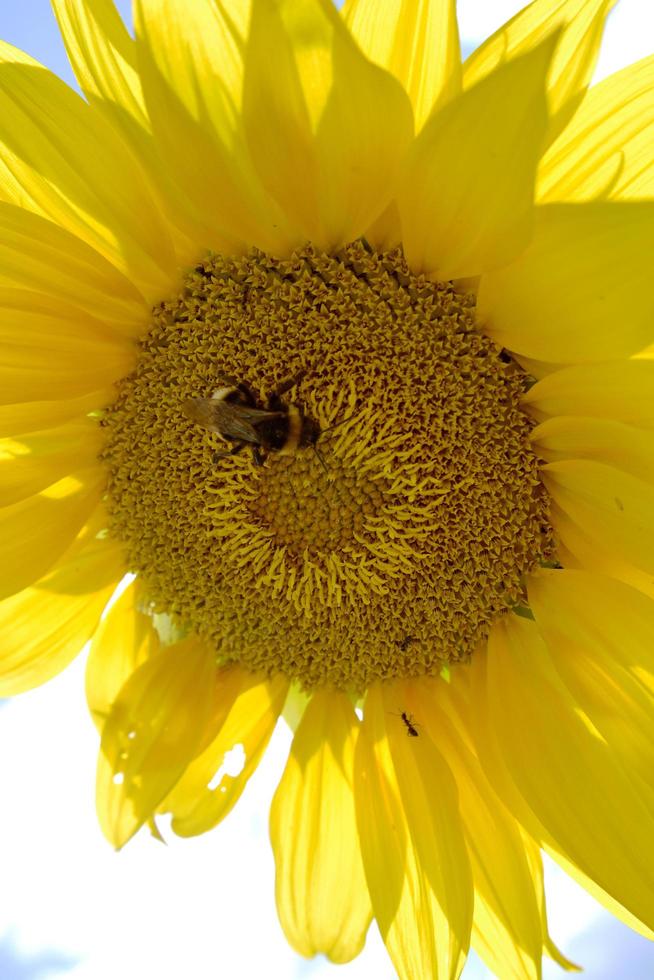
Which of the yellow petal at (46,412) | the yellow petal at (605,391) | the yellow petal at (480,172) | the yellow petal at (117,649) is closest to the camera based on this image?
the yellow petal at (480,172)

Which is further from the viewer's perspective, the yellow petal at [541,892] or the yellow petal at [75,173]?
the yellow petal at [541,892]

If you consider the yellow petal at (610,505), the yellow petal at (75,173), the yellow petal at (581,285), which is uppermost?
the yellow petal at (581,285)

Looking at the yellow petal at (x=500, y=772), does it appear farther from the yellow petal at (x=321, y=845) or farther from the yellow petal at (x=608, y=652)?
the yellow petal at (x=321, y=845)

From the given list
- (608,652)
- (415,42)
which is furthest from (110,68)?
(608,652)

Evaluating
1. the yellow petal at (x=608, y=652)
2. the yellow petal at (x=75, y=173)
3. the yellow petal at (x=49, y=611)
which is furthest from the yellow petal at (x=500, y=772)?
the yellow petal at (x=75, y=173)

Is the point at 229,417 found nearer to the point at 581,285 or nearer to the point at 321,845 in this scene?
the point at 581,285

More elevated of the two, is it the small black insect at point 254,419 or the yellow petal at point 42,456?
the small black insect at point 254,419

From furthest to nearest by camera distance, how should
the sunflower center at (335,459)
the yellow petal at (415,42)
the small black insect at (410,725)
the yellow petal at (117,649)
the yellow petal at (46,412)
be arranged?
the yellow petal at (117,649) → the small black insect at (410,725) → the yellow petal at (46,412) → the sunflower center at (335,459) → the yellow petal at (415,42)

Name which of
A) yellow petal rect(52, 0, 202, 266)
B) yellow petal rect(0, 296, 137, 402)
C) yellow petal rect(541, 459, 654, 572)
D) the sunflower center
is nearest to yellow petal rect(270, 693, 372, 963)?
the sunflower center

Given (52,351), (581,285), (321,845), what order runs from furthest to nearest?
1. (321,845)
2. (52,351)
3. (581,285)
